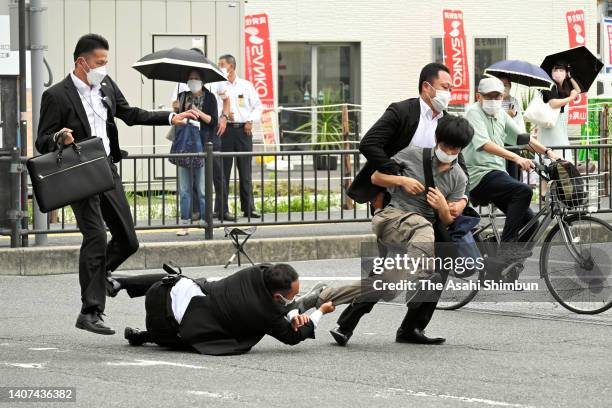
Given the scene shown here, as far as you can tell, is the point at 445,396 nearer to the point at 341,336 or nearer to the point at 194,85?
the point at 341,336

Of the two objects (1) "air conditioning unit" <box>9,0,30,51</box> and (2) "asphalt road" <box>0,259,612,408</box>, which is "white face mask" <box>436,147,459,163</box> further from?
(1) "air conditioning unit" <box>9,0,30,51</box>

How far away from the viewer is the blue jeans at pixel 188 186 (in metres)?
14.7

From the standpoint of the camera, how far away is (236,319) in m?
8.59

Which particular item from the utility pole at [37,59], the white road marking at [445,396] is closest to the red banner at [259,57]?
the utility pole at [37,59]

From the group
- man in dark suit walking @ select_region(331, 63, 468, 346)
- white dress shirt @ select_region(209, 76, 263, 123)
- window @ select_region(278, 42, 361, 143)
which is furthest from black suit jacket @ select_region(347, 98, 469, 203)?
window @ select_region(278, 42, 361, 143)

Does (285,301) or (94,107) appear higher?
(94,107)

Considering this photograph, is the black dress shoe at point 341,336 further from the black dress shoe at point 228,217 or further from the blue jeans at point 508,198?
the black dress shoe at point 228,217

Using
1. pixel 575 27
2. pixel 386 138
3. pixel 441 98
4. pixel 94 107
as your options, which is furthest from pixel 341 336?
pixel 575 27

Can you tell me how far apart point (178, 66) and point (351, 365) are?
8579 millimetres

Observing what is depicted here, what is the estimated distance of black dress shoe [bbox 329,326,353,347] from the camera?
362 inches

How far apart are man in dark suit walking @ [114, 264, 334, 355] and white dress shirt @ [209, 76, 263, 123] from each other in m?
8.48

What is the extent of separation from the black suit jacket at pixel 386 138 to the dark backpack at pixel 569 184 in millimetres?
1341

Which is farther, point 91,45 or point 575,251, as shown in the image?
point 575,251

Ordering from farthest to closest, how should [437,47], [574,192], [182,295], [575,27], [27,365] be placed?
1. [437,47]
2. [575,27]
3. [574,192]
4. [182,295]
5. [27,365]
